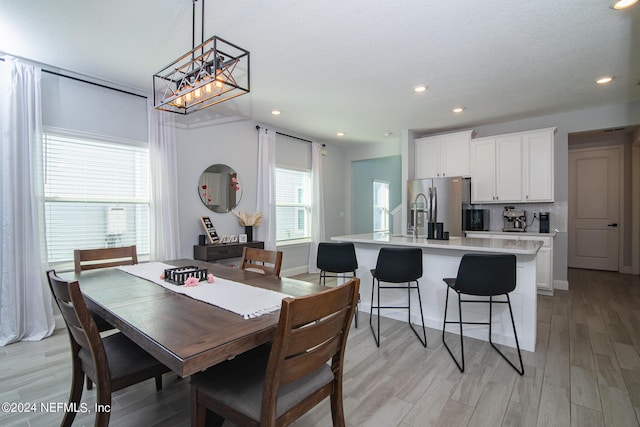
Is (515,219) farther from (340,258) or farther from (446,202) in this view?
(340,258)

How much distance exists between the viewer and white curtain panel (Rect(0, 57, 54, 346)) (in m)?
2.78

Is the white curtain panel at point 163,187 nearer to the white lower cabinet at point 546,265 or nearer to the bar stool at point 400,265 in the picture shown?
the bar stool at point 400,265

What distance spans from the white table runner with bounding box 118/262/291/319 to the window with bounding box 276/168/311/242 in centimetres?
346

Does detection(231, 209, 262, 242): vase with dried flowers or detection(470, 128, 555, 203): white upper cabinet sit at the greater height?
detection(470, 128, 555, 203): white upper cabinet

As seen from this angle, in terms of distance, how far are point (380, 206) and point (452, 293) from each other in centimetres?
489

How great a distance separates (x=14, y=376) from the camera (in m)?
2.27

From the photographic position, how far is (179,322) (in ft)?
4.32

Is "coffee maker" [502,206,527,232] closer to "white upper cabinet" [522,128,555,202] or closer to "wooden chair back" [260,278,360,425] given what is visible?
"white upper cabinet" [522,128,555,202]

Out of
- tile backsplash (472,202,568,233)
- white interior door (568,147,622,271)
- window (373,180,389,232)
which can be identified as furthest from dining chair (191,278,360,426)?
white interior door (568,147,622,271)

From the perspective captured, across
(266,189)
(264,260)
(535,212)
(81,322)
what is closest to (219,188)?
(266,189)

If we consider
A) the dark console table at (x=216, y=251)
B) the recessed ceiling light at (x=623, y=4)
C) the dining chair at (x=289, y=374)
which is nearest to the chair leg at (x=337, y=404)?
the dining chair at (x=289, y=374)

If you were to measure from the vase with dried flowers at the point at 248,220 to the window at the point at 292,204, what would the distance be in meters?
0.78

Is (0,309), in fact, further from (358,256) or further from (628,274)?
(628,274)

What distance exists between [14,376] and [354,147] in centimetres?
614
